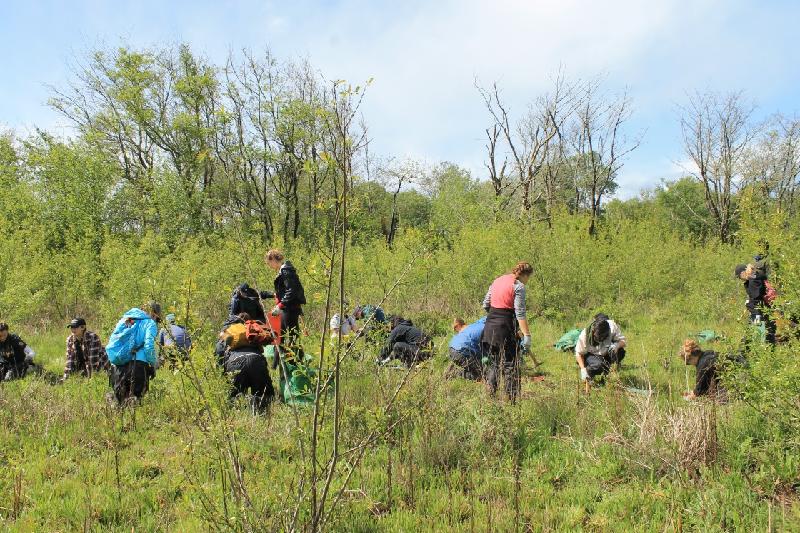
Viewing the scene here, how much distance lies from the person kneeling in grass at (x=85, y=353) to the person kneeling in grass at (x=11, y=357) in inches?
32.8

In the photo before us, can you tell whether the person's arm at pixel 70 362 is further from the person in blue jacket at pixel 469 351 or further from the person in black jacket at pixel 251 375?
the person in blue jacket at pixel 469 351

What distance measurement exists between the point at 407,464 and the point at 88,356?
17.0 feet

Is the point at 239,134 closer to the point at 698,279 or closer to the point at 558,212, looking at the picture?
the point at 558,212

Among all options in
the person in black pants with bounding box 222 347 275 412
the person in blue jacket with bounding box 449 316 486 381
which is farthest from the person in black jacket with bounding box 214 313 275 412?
the person in blue jacket with bounding box 449 316 486 381

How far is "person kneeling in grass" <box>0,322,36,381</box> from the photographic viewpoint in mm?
6688

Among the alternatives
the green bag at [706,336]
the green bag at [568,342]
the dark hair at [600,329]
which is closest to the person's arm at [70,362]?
the dark hair at [600,329]

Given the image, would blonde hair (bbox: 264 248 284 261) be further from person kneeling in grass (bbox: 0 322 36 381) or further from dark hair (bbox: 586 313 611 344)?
person kneeling in grass (bbox: 0 322 36 381)

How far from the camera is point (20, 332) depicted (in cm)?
997

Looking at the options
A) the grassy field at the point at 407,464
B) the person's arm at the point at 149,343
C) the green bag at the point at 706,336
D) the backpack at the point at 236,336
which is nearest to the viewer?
the grassy field at the point at 407,464

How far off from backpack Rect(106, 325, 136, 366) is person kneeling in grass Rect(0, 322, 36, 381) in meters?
2.64

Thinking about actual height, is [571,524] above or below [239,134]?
below

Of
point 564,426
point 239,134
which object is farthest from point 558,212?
point 239,134

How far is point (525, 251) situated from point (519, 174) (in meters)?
11.5

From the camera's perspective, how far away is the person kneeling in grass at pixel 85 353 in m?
6.43
